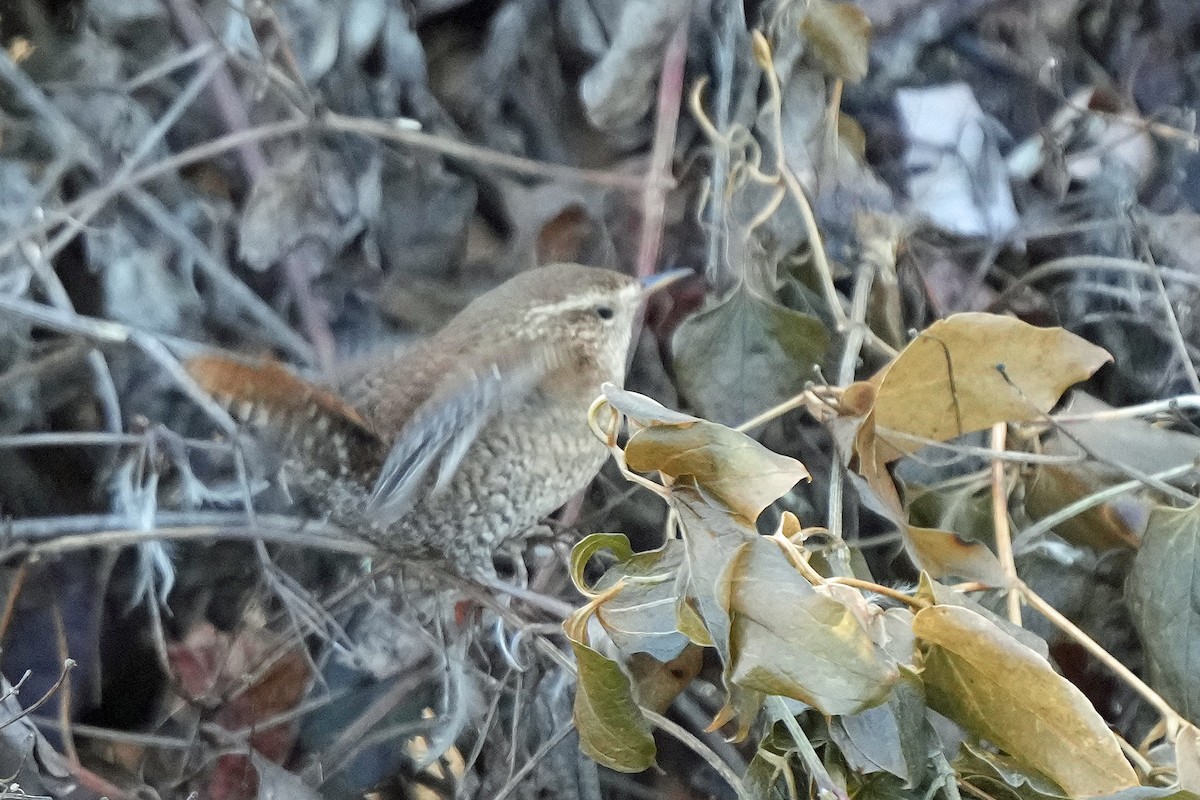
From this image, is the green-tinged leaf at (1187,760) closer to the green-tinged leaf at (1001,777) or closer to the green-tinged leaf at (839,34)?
the green-tinged leaf at (1001,777)

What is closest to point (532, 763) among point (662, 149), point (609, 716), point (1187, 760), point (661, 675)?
point (661, 675)

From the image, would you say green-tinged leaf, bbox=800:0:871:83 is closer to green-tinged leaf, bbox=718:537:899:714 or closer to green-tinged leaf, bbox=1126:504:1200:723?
green-tinged leaf, bbox=1126:504:1200:723

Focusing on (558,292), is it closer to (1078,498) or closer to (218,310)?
(218,310)

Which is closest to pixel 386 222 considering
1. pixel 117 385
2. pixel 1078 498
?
pixel 117 385

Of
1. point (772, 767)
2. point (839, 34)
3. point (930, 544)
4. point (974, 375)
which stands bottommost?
point (772, 767)

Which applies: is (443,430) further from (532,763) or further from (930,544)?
(930,544)

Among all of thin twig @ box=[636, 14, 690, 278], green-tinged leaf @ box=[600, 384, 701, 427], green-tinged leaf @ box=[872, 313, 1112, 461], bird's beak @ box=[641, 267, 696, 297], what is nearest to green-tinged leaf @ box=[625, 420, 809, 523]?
green-tinged leaf @ box=[600, 384, 701, 427]
